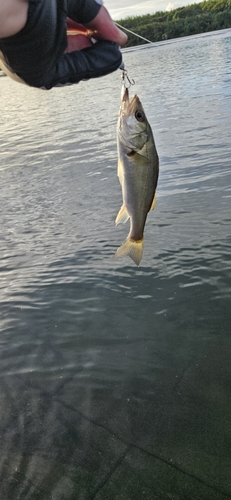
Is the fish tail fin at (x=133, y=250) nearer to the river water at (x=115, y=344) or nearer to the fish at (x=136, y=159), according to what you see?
the fish at (x=136, y=159)

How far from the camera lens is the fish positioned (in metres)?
3.62

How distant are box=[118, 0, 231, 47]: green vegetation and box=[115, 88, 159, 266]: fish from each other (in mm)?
78367

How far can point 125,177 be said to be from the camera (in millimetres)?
3861

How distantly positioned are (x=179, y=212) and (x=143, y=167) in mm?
4343

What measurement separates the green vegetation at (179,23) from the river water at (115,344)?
74.1 meters

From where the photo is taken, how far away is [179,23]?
88.1m

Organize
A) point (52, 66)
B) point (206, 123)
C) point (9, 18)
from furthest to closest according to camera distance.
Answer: point (206, 123) < point (52, 66) < point (9, 18)

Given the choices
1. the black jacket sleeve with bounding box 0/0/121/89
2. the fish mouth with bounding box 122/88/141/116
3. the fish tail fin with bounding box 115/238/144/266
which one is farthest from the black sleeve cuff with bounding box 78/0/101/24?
the fish tail fin with bounding box 115/238/144/266

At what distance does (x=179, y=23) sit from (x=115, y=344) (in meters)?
92.9

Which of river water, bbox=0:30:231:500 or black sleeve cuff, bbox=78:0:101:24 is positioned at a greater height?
black sleeve cuff, bbox=78:0:101:24

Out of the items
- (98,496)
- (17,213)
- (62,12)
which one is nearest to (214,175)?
(17,213)

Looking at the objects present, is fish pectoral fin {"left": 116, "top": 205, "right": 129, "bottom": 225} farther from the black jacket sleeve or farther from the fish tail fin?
the black jacket sleeve

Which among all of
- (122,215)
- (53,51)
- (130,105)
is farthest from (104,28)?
(122,215)

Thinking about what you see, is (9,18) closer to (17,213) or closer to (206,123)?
(17,213)
